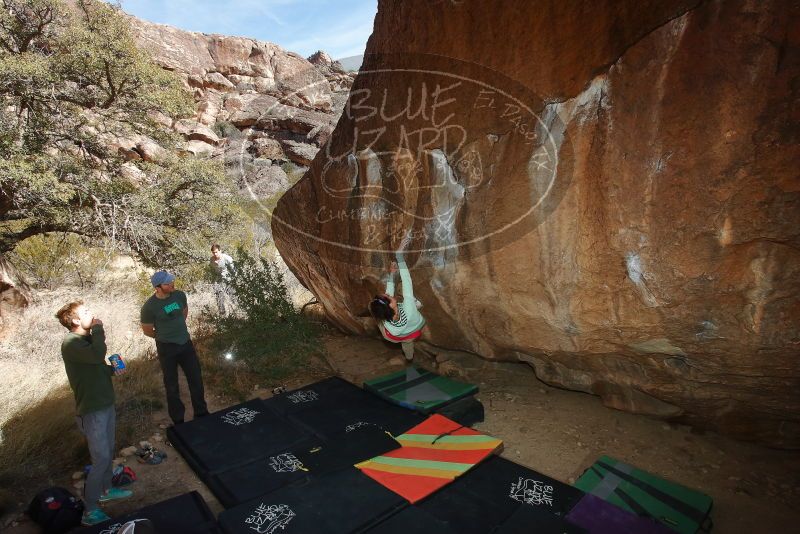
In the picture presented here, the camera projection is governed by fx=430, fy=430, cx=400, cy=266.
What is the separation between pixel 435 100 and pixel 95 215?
6.41 meters

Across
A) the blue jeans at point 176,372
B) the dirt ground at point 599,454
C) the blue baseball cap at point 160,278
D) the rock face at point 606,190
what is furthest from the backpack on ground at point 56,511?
the rock face at point 606,190

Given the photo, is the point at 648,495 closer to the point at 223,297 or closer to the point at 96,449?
the point at 96,449

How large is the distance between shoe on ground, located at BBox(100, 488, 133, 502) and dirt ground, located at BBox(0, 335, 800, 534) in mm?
44

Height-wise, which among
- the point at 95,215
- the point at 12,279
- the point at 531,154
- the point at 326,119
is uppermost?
the point at 326,119

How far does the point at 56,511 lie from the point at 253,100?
28136mm

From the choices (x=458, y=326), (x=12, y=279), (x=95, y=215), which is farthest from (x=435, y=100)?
(x=12, y=279)

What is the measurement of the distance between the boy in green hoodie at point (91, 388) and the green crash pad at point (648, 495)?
118 inches

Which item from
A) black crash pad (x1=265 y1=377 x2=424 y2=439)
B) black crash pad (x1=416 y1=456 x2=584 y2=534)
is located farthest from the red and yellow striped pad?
black crash pad (x1=265 y1=377 x2=424 y2=439)

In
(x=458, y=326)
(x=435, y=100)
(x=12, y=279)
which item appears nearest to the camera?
(x=435, y=100)

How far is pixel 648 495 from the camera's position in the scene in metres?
2.59

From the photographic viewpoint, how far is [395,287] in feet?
13.8

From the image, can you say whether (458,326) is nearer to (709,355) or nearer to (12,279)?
(709,355)

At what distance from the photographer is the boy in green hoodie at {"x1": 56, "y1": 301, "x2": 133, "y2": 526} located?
8.50 ft

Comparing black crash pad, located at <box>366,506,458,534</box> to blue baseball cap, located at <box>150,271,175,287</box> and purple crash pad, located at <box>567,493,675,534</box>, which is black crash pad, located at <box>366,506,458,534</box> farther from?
blue baseball cap, located at <box>150,271,175,287</box>
